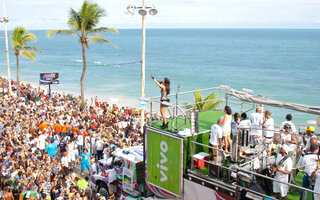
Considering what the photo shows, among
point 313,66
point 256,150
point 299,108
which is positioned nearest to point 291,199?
point 256,150

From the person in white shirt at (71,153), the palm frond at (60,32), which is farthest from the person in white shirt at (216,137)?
the palm frond at (60,32)

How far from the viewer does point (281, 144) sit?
9047mm

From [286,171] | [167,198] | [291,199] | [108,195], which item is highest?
[286,171]

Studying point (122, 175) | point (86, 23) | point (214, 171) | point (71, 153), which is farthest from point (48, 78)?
point (214, 171)

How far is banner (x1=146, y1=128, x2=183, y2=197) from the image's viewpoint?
28.8 ft

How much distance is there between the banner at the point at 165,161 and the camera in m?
8.79

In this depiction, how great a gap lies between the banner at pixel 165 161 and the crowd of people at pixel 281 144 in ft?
3.44

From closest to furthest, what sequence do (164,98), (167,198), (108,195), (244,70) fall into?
1. (167,198)
2. (164,98)
3. (108,195)
4. (244,70)

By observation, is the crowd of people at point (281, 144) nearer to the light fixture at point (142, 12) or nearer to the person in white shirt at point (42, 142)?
the light fixture at point (142, 12)

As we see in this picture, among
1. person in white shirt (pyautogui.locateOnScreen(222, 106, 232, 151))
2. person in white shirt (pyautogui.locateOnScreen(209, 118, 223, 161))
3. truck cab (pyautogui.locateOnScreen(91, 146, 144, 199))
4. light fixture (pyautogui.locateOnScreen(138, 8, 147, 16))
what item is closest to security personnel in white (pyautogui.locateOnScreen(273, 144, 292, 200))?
person in white shirt (pyautogui.locateOnScreen(209, 118, 223, 161))

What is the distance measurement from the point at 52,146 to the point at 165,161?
7336mm

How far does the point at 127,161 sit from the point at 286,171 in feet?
Result: 17.2

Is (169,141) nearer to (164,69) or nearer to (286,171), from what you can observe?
(286,171)

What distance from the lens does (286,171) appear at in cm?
745
